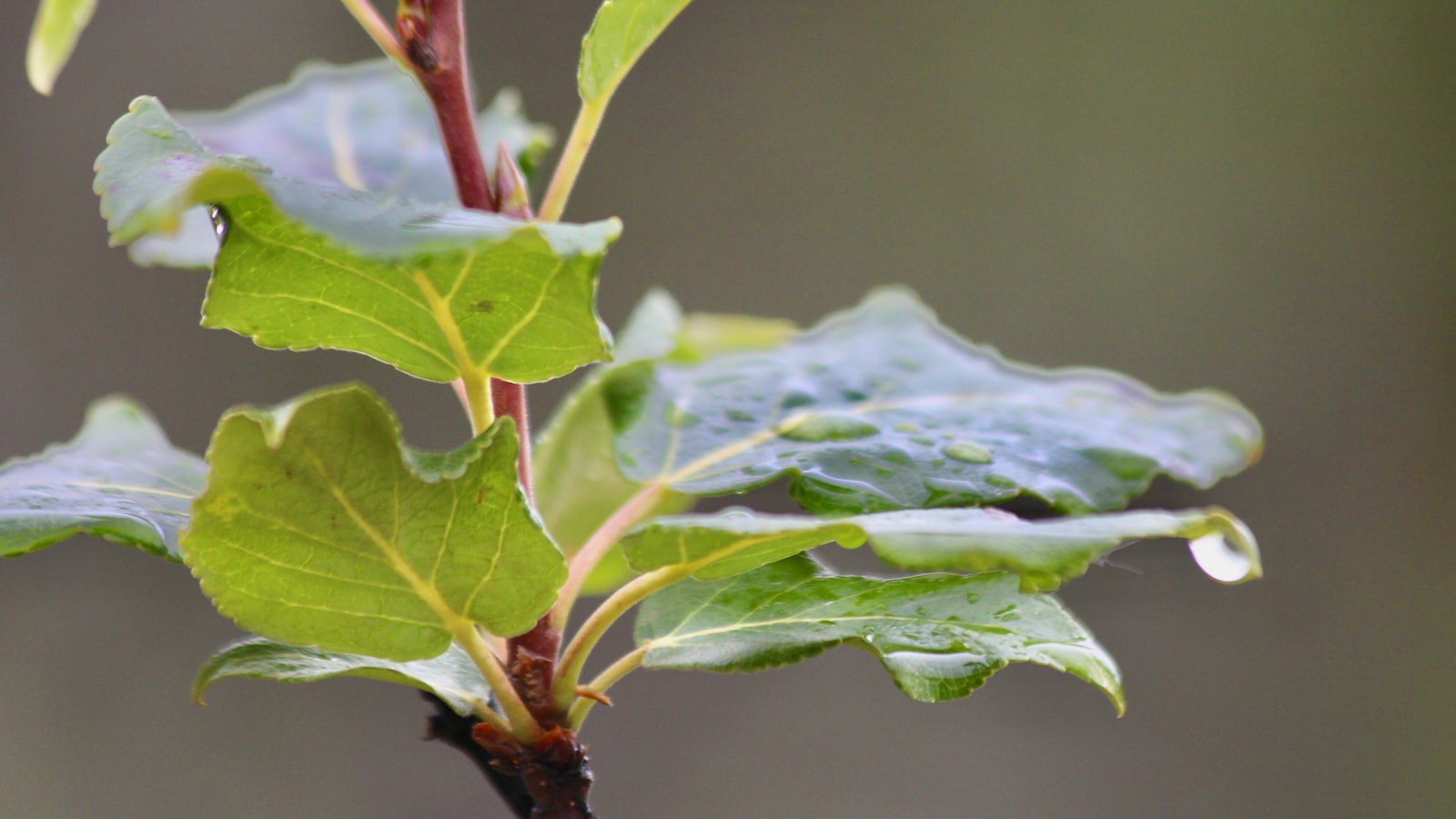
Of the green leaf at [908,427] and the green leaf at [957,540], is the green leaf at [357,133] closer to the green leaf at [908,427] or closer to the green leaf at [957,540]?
the green leaf at [908,427]

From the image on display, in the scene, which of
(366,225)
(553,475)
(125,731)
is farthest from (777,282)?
(366,225)

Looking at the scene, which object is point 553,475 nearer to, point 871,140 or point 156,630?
point 156,630

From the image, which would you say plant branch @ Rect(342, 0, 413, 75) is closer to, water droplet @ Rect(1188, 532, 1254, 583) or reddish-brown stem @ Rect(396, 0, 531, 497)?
reddish-brown stem @ Rect(396, 0, 531, 497)

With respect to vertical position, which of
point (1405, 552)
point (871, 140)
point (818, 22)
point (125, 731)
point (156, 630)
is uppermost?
point (818, 22)

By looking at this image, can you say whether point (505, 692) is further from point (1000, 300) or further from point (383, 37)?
point (1000, 300)

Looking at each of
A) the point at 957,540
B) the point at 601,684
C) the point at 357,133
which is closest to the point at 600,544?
the point at 601,684

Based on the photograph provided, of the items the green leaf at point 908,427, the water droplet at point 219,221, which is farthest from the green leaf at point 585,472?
the water droplet at point 219,221

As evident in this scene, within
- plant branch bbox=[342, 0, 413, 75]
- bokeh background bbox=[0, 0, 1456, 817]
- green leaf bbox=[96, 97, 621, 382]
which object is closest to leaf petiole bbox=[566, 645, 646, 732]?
green leaf bbox=[96, 97, 621, 382]
